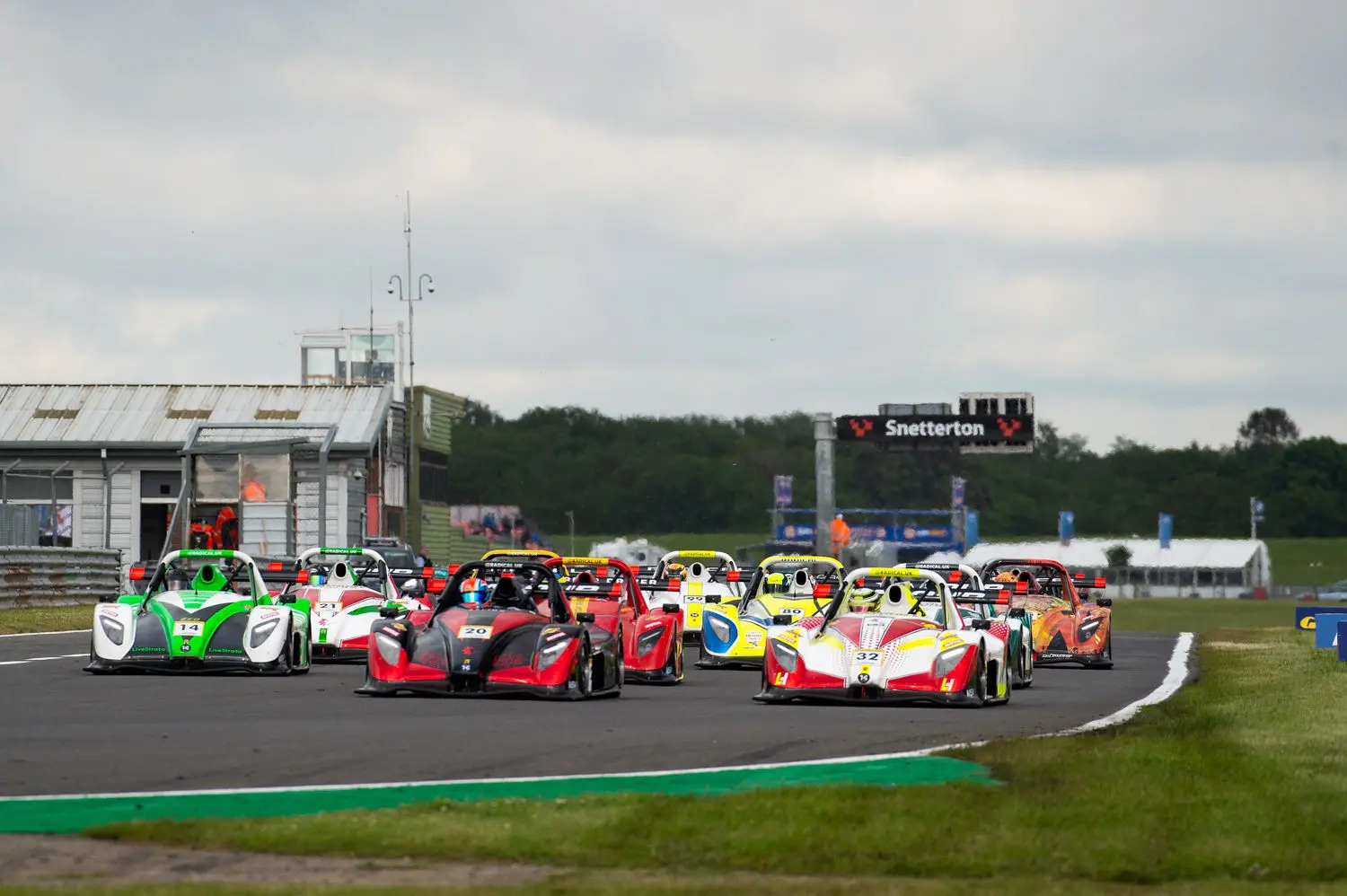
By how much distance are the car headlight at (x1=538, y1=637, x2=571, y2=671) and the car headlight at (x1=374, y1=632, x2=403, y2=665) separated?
4.37 feet

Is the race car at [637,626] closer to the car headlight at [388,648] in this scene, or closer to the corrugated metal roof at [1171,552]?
the car headlight at [388,648]

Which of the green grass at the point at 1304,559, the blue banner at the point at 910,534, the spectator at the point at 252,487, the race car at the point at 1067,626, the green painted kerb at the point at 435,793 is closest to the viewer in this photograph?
the green painted kerb at the point at 435,793

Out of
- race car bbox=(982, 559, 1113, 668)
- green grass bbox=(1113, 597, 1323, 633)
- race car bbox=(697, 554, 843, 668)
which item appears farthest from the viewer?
green grass bbox=(1113, 597, 1323, 633)

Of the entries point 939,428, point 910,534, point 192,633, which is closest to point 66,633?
point 192,633

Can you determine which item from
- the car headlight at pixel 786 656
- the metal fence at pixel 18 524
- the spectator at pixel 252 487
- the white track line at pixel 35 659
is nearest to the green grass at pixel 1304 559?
the spectator at pixel 252 487

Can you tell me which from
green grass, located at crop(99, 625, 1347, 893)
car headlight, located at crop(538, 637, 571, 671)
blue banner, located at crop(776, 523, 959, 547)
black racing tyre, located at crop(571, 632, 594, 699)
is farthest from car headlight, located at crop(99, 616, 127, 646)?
blue banner, located at crop(776, 523, 959, 547)

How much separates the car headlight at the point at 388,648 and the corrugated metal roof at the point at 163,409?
39.4 meters

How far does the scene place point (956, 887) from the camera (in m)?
8.45

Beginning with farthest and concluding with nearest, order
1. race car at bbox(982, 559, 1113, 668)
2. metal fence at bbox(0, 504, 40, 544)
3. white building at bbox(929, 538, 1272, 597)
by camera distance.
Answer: white building at bbox(929, 538, 1272, 597) < metal fence at bbox(0, 504, 40, 544) < race car at bbox(982, 559, 1113, 668)

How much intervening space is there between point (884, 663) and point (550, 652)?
3147mm

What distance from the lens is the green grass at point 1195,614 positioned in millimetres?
56375

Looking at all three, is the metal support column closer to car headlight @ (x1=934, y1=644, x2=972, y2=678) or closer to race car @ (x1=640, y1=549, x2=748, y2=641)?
race car @ (x1=640, y1=549, x2=748, y2=641)

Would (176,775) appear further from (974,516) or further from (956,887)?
(974,516)

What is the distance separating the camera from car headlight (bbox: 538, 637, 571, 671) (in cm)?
1964
